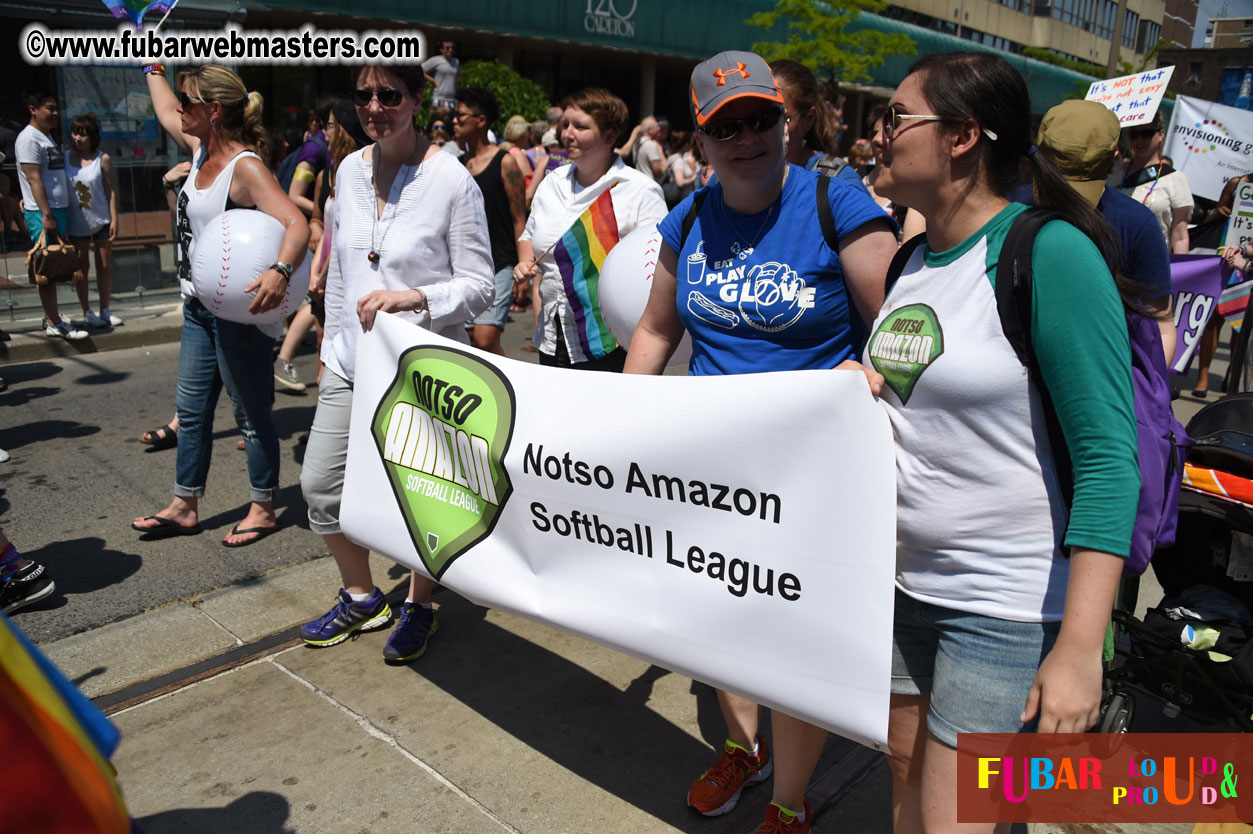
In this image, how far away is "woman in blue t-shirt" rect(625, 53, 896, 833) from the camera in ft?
7.60

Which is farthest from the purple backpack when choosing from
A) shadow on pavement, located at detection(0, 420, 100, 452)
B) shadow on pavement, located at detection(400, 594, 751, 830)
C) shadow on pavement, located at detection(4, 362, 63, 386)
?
shadow on pavement, located at detection(4, 362, 63, 386)

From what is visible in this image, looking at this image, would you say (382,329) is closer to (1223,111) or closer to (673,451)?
(673,451)

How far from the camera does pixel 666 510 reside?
7.54ft

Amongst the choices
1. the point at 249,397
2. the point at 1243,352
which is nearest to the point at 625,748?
the point at 249,397

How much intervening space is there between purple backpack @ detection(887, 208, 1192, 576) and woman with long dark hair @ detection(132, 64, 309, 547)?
3086mm

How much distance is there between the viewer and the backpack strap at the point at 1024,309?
1693 mm

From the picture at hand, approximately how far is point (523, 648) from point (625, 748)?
0.74 m

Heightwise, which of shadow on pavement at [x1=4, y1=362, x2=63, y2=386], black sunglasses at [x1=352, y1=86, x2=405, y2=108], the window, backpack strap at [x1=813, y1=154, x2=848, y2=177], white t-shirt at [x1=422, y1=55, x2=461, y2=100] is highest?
the window

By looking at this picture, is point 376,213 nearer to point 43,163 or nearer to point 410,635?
point 410,635

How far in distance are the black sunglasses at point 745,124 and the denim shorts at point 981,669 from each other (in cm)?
117

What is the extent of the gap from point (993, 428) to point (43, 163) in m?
9.27

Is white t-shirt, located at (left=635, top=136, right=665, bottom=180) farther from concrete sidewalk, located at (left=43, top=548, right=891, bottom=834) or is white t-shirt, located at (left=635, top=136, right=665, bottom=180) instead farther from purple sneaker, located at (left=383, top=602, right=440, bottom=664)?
purple sneaker, located at (left=383, top=602, right=440, bottom=664)

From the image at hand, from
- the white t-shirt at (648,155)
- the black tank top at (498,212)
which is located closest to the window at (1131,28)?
the white t-shirt at (648,155)

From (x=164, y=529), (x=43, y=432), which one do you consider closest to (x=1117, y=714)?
(x=164, y=529)
